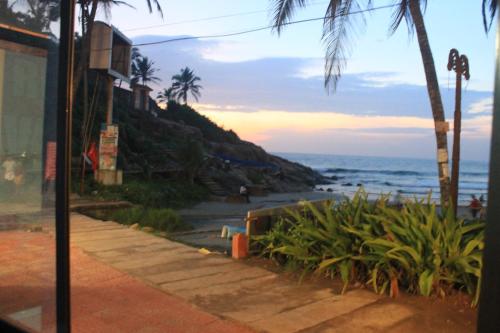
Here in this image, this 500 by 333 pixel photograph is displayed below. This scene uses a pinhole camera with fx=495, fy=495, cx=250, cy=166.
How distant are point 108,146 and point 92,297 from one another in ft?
42.4

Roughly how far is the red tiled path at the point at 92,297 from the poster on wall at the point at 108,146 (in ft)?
37.2

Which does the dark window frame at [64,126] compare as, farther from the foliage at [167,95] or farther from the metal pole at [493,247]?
the foliage at [167,95]

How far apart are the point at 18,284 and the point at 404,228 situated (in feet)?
12.3

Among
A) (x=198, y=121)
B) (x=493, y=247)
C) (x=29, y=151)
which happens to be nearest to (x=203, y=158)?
(x=198, y=121)

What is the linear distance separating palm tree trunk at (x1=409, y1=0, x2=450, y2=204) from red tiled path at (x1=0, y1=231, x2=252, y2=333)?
14.7 feet

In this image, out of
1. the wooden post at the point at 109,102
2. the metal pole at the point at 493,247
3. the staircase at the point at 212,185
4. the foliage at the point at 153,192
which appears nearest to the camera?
the metal pole at the point at 493,247

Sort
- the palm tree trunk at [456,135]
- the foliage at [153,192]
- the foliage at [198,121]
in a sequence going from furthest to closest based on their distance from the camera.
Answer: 1. the foliage at [198,121]
2. the foliage at [153,192]
3. the palm tree trunk at [456,135]

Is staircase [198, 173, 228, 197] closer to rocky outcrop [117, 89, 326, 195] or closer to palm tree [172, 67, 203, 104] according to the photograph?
rocky outcrop [117, 89, 326, 195]

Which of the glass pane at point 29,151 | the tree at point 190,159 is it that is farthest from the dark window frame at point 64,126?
the tree at point 190,159

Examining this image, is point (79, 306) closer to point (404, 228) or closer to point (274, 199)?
point (404, 228)

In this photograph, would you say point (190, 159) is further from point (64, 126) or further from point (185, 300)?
point (64, 126)

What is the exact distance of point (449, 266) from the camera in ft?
16.2

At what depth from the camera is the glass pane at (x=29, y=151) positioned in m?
2.63

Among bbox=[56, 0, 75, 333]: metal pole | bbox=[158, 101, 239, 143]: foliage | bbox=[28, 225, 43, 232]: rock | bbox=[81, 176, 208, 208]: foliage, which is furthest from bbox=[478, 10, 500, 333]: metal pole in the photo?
bbox=[158, 101, 239, 143]: foliage
